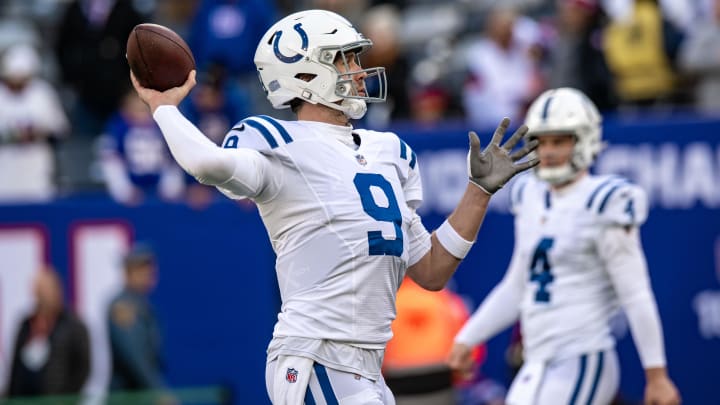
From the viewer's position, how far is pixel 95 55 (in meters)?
11.3

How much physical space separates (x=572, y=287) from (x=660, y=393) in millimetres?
559

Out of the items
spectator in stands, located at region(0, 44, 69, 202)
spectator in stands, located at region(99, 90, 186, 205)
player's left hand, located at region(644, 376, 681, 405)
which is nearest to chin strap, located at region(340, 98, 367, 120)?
player's left hand, located at region(644, 376, 681, 405)

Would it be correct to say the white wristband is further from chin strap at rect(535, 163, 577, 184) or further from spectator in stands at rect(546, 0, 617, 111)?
spectator in stands at rect(546, 0, 617, 111)

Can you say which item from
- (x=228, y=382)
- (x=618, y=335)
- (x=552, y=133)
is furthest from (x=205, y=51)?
(x=552, y=133)

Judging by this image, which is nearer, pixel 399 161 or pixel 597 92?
pixel 399 161

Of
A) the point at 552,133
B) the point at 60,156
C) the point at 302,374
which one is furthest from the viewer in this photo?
the point at 60,156

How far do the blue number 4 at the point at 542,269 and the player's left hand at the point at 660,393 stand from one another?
1.82ft

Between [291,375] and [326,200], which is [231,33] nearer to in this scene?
[326,200]

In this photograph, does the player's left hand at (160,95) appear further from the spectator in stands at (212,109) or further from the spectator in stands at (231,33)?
the spectator in stands at (231,33)

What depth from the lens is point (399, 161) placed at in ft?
15.4

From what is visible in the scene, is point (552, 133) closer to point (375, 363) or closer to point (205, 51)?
point (375, 363)

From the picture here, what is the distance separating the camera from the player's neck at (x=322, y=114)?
4629mm

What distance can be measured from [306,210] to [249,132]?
31 cm

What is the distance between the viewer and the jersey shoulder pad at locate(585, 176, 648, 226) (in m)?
5.80
